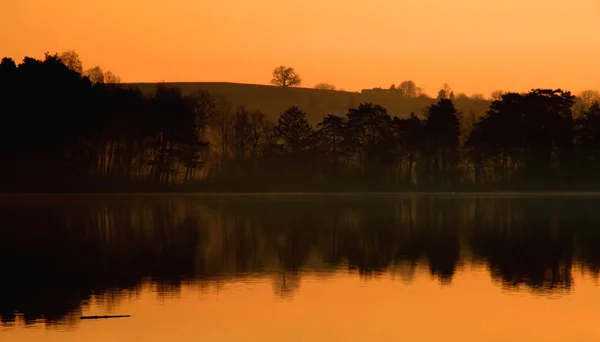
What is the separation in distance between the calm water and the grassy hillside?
120091 mm

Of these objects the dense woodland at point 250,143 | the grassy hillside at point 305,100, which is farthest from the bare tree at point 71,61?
the grassy hillside at point 305,100

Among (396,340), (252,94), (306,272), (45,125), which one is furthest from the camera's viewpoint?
(252,94)

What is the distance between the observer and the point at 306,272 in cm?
3203

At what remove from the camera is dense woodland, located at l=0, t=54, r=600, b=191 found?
9994 cm

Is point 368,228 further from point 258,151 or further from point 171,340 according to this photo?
point 258,151

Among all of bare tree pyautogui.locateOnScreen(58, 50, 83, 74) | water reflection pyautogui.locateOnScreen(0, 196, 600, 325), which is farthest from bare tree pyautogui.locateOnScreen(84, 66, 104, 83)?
water reflection pyautogui.locateOnScreen(0, 196, 600, 325)

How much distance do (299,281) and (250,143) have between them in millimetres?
89413

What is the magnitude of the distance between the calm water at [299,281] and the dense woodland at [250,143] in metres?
47.5

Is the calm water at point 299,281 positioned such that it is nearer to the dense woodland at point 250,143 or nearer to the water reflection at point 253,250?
the water reflection at point 253,250

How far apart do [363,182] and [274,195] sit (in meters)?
10.4

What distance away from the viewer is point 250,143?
4673 inches

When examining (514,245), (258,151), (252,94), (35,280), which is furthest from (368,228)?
(252,94)

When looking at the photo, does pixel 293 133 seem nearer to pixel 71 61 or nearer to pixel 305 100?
pixel 71 61

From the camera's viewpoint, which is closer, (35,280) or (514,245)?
(35,280)
